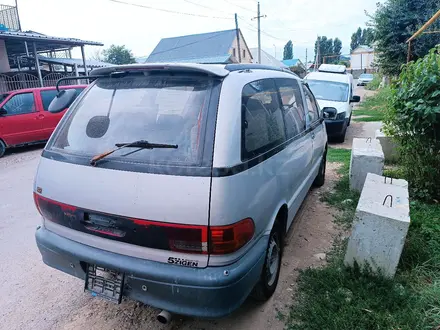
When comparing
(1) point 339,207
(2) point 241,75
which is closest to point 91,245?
(2) point 241,75

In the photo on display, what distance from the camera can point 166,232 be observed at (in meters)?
1.85

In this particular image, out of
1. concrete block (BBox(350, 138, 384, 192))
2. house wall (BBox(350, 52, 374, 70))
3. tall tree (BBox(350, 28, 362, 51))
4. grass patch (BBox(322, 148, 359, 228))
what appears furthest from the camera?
tall tree (BBox(350, 28, 362, 51))

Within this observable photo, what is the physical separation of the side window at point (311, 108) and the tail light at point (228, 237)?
2426mm

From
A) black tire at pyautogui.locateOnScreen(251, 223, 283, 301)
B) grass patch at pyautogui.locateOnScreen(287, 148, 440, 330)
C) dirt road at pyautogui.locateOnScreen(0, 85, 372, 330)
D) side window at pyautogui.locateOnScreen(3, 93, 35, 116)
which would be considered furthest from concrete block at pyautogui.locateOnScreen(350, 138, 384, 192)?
side window at pyautogui.locateOnScreen(3, 93, 35, 116)

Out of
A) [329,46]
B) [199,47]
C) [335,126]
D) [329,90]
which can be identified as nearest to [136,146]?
[335,126]

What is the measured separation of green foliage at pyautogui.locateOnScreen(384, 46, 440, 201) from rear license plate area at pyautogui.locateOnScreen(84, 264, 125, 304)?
13.0 feet

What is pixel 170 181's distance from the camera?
1820 millimetres

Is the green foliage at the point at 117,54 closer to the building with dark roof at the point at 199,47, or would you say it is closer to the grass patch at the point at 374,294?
the building with dark roof at the point at 199,47

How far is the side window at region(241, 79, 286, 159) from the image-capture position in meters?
2.12

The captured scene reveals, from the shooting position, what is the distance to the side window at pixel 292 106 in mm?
3020

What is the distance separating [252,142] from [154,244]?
0.93 metres

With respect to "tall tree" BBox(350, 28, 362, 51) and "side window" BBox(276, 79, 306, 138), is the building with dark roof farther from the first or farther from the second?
"tall tree" BBox(350, 28, 362, 51)

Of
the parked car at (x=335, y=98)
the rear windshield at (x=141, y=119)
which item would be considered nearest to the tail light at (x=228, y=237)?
the rear windshield at (x=141, y=119)

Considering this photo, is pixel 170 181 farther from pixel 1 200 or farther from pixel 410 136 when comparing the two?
pixel 1 200
